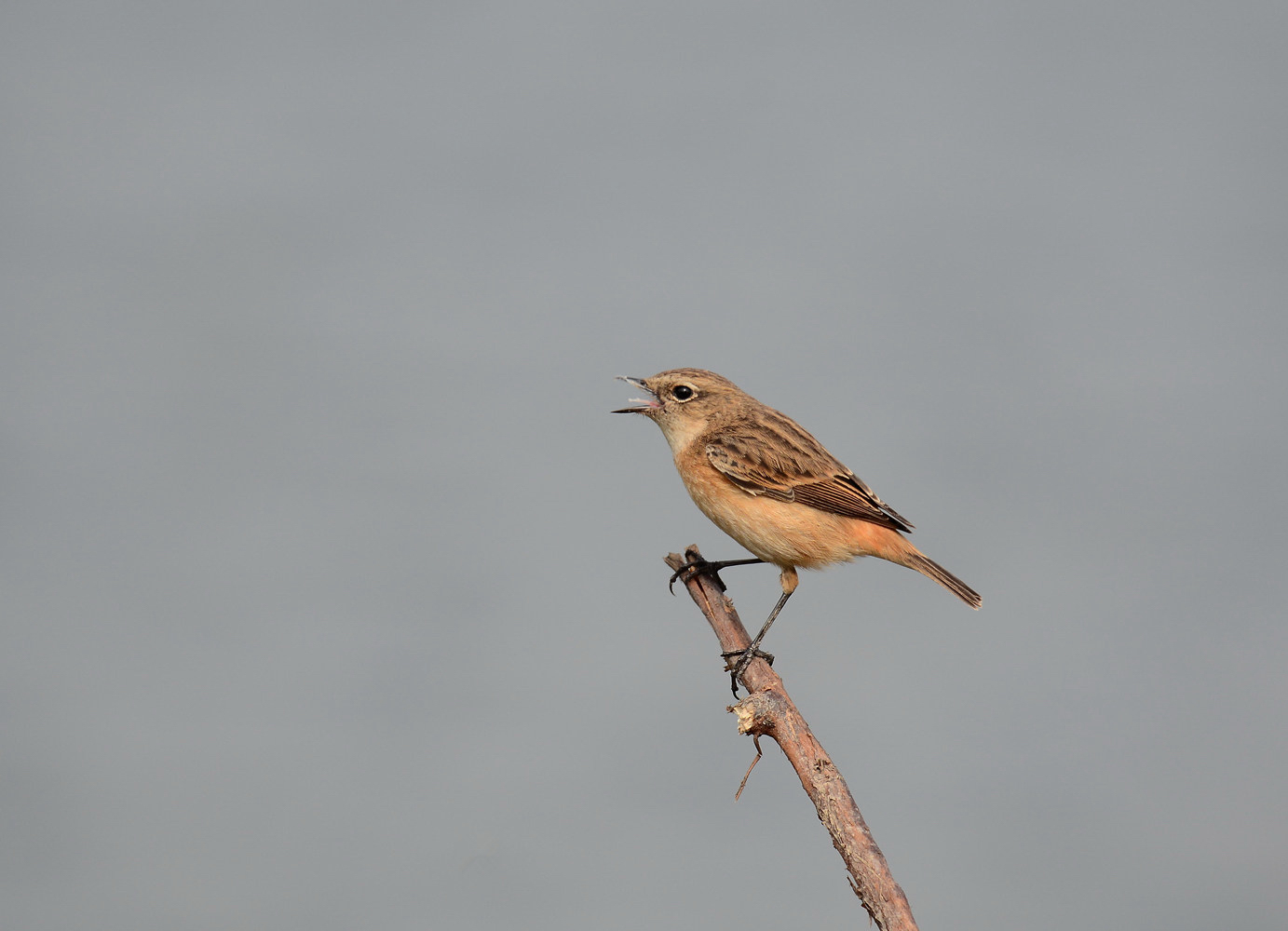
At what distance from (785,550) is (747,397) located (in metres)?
0.87

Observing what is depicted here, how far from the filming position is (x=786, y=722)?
148 inches

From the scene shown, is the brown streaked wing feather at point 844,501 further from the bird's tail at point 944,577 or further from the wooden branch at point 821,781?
the wooden branch at point 821,781

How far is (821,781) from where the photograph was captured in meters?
3.50

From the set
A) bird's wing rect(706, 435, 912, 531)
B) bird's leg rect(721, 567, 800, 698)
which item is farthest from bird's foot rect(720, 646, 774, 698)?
bird's wing rect(706, 435, 912, 531)

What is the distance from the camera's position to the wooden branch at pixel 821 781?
10.2 ft

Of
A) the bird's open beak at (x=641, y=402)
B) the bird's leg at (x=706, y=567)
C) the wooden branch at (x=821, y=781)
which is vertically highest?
the bird's open beak at (x=641, y=402)

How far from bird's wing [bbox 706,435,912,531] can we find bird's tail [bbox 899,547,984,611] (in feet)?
0.55

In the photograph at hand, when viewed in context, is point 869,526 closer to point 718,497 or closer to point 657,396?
point 718,497

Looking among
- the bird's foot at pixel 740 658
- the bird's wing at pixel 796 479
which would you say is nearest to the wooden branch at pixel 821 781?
the bird's foot at pixel 740 658

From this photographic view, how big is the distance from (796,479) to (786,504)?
12 centimetres

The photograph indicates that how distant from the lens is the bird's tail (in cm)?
450

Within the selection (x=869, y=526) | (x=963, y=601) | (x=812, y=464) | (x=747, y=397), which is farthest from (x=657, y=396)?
(x=963, y=601)

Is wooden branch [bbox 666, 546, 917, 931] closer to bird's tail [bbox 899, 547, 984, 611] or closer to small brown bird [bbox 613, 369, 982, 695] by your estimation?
small brown bird [bbox 613, 369, 982, 695]

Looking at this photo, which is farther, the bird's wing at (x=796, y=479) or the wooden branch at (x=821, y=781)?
the bird's wing at (x=796, y=479)
